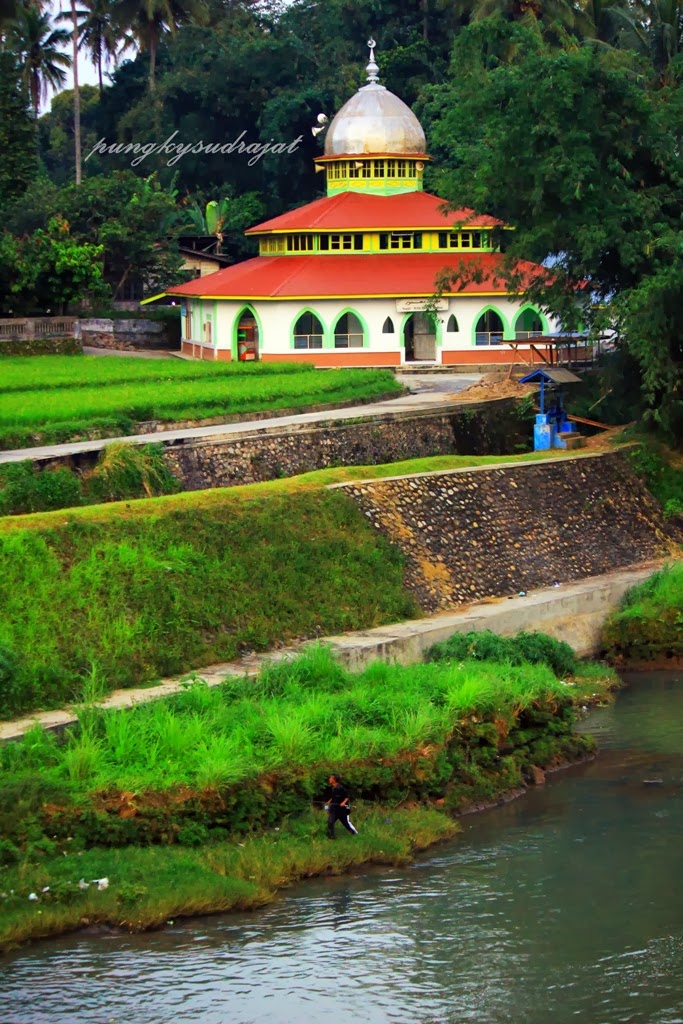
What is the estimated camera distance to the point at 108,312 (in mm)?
57844

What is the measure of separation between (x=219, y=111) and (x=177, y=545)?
50385 mm

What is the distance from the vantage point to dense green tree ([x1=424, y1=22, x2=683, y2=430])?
33031 millimetres

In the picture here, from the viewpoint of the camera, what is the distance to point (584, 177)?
109 feet

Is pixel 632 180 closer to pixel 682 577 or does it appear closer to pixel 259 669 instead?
pixel 682 577

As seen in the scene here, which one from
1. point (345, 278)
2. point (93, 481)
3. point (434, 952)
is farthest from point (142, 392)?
point (434, 952)

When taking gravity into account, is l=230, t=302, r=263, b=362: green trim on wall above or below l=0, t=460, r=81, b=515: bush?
above

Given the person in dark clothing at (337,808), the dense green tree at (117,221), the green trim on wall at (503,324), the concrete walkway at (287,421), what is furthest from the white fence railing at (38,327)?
the person in dark clothing at (337,808)

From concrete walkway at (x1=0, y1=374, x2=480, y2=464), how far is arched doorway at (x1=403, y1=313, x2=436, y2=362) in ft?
16.1

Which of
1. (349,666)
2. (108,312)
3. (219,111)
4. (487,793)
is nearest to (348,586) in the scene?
(349,666)

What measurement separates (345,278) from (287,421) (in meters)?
15.0

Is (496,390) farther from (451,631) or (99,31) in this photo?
(99,31)

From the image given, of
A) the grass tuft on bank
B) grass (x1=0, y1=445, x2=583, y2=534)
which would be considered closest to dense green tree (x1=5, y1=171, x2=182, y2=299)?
grass (x1=0, y1=445, x2=583, y2=534)

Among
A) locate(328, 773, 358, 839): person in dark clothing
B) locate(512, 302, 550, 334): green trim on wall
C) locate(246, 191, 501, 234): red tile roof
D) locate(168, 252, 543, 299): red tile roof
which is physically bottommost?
locate(328, 773, 358, 839): person in dark clothing

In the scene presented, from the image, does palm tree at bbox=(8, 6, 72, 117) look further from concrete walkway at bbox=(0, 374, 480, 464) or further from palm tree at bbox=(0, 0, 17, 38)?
concrete walkway at bbox=(0, 374, 480, 464)
